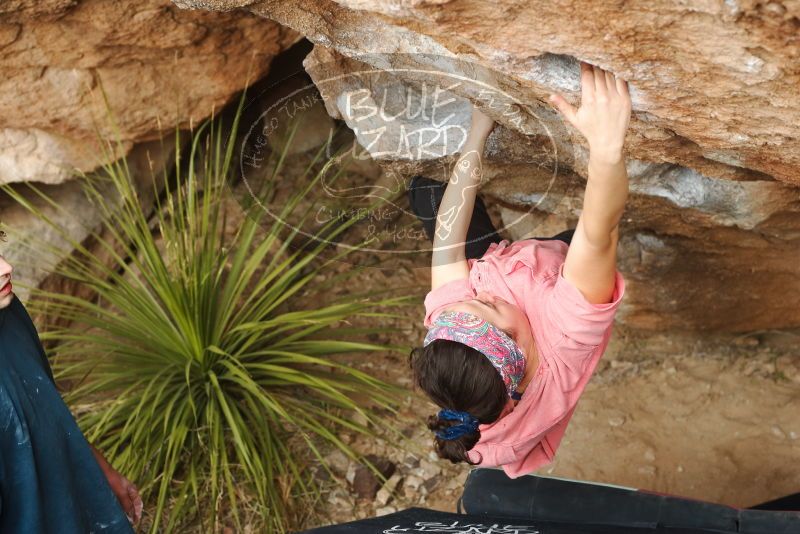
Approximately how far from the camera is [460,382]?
167 cm

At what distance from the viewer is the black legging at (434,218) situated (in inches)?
82.4

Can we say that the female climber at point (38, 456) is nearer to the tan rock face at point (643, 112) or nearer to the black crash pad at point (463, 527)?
the black crash pad at point (463, 527)

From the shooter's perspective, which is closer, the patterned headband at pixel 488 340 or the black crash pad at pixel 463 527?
the patterned headband at pixel 488 340

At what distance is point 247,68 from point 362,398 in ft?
3.90

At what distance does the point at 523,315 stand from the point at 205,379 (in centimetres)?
154

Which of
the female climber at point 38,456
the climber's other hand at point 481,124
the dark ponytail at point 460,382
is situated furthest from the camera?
the climber's other hand at point 481,124

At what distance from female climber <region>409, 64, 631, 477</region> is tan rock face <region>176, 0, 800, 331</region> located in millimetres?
114

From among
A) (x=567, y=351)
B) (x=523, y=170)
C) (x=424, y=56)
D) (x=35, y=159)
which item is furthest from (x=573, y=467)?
(x=35, y=159)

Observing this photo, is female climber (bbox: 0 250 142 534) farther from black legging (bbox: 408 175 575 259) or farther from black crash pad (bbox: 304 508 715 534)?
black legging (bbox: 408 175 575 259)

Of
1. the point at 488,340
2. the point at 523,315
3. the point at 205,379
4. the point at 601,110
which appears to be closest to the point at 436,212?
the point at 523,315

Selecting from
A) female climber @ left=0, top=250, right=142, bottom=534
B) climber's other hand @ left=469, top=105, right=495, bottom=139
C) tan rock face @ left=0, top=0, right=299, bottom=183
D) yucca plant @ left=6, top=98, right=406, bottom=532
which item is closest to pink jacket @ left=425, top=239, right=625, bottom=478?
climber's other hand @ left=469, top=105, right=495, bottom=139

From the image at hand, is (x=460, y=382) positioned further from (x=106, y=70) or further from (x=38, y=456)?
(x=106, y=70)

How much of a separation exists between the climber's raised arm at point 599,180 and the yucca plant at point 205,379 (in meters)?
1.31

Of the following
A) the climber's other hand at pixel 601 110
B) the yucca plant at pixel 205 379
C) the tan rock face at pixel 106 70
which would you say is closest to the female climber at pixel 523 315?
the climber's other hand at pixel 601 110
